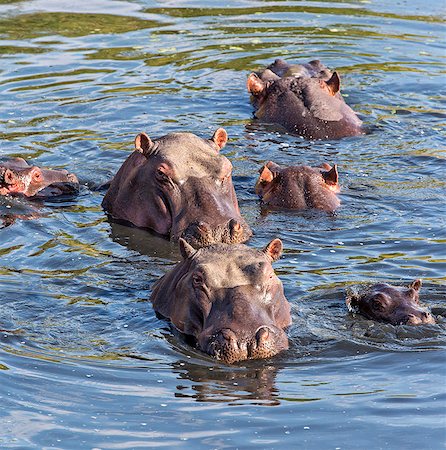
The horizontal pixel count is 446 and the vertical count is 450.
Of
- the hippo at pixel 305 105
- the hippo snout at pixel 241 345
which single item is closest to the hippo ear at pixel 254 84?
the hippo at pixel 305 105

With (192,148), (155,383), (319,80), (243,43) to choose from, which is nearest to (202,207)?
(192,148)

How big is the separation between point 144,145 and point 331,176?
211 centimetres

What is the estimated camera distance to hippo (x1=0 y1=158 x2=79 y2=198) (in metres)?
13.6

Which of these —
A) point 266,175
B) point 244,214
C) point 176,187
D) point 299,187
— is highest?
point 176,187

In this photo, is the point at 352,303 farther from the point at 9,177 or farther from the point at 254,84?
the point at 254,84

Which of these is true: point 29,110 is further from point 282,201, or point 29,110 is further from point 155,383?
point 155,383

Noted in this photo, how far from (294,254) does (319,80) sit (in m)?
5.32

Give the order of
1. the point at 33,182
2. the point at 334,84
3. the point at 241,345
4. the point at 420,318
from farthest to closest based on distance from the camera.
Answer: the point at 334,84 → the point at 33,182 → the point at 420,318 → the point at 241,345

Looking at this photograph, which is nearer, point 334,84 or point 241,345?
point 241,345

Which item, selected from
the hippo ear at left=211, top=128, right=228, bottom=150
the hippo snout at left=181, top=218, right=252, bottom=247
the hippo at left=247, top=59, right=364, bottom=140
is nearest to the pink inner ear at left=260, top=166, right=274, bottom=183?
the hippo ear at left=211, top=128, right=228, bottom=150

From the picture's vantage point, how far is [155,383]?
343 inches

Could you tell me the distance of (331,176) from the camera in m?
13.4

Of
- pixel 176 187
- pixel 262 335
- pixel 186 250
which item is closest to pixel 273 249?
pixel 186 250

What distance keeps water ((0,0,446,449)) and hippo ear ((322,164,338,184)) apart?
355mm
